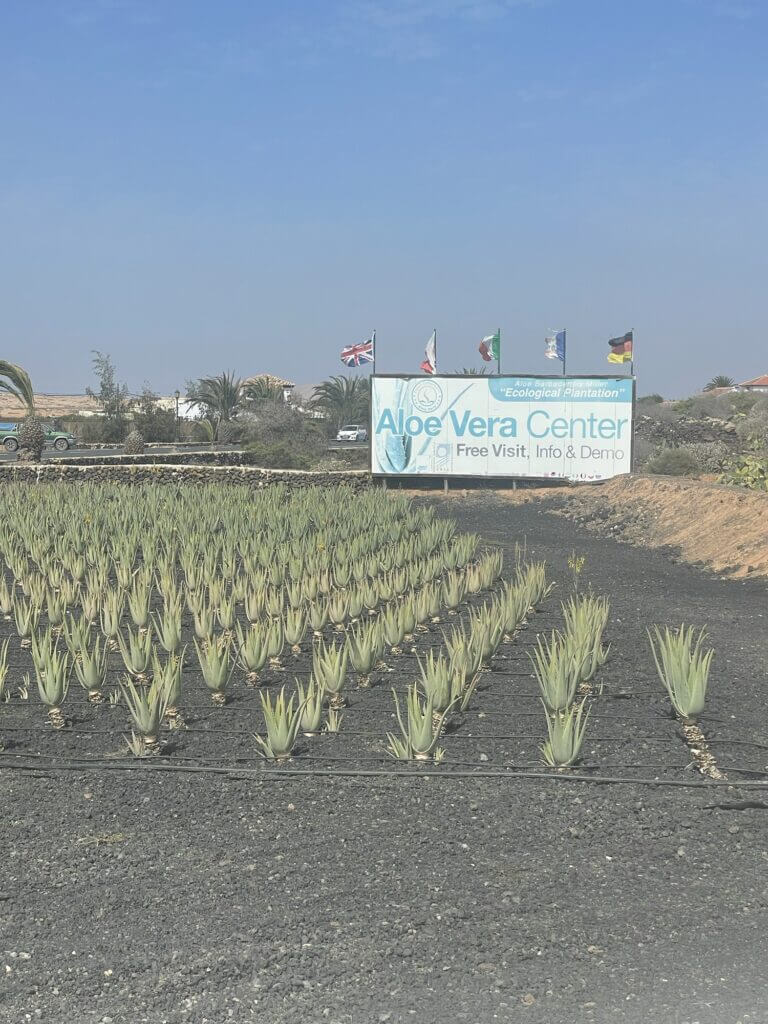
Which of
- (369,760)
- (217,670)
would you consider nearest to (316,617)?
(217,670)

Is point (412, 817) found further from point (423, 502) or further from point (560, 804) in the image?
point (423, 502)

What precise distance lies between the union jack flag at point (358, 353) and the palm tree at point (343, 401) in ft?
99.6

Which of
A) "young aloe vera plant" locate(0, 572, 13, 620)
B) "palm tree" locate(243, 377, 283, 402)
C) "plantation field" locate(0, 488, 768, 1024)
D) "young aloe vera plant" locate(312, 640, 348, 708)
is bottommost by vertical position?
"plantation field" locate(0, 488, 768, 1024)

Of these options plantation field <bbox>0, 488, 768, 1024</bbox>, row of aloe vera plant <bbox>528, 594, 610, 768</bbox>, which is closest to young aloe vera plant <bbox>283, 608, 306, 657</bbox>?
plantation field <bbox>0, 488, 768, 1024</bbox>

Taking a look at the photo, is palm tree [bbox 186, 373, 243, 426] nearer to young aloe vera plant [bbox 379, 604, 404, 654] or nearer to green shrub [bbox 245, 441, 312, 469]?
green shrub [bbox 245, 441, 312, 469]

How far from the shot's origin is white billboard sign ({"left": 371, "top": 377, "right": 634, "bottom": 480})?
30.7 meters

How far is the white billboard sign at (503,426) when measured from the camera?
3067 centimetres

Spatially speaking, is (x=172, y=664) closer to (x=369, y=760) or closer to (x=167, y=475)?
(x=369, y=760)

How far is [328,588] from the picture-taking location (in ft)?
36.4

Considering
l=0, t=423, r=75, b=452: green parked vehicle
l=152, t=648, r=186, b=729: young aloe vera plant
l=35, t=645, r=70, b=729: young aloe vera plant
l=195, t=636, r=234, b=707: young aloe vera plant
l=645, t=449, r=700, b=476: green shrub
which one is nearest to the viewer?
l=152, t=648, r=186, b=729: young aloe vera plant

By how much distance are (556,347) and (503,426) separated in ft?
20.4

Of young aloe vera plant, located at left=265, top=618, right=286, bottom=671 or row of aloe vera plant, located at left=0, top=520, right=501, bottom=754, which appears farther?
young aloe vera plant, located at left=265, top=618, right=286, bottom=671

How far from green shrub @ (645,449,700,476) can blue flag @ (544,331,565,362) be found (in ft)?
15.3

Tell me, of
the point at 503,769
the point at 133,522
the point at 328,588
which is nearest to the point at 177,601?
the point at 328,588
